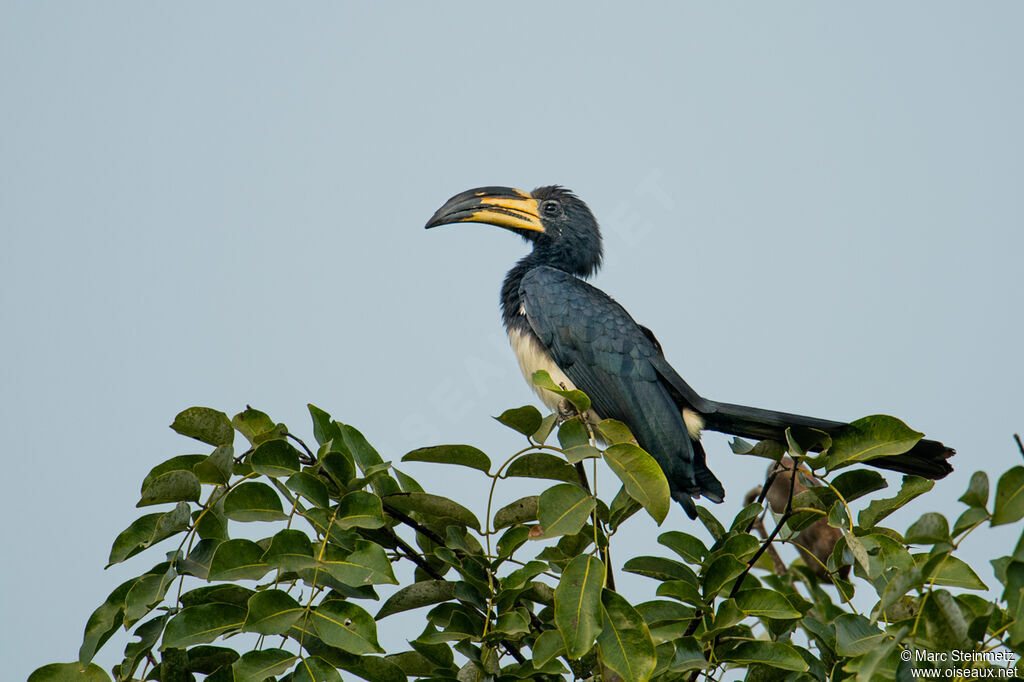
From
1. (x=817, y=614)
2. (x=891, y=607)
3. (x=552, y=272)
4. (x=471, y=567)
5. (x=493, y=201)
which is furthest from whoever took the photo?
(x=493, y=201)

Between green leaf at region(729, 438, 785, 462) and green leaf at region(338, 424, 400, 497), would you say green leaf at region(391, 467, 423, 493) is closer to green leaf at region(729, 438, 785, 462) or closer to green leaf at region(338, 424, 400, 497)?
green leaf at region(338, 424, 400, 497)

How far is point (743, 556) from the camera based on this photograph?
2.56 m

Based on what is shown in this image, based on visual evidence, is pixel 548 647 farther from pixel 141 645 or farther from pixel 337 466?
pixel 141 645

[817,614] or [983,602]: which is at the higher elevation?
[817,614]

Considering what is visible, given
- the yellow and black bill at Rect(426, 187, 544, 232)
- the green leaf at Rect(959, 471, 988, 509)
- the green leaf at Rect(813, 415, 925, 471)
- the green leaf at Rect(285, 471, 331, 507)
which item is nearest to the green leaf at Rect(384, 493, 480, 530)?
the green leaf at Rect(285, 471, 331, 507)

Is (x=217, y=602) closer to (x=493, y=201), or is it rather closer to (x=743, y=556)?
(x=743, y=556)

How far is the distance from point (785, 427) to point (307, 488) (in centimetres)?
205

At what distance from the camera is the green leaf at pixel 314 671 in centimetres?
217

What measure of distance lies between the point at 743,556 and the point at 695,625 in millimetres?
235

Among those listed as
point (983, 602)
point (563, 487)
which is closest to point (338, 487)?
point (563, 487)

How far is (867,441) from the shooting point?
2.47 meters

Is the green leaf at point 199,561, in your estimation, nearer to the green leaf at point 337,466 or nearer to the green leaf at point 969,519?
the green leaf at point 337,466

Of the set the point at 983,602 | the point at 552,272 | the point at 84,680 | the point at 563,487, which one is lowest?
the point at 84,680

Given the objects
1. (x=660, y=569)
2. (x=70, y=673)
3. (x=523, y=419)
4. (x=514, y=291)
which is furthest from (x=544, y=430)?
(x=514, y=291)
